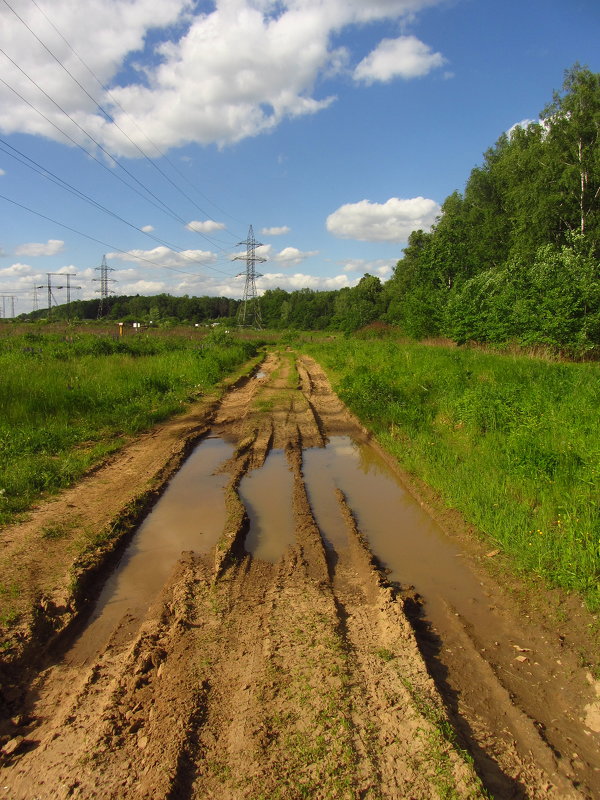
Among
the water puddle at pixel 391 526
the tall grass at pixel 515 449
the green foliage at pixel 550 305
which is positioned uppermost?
the green foliage at pixel 550 305

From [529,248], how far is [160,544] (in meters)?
29.3

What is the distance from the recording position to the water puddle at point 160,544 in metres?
3.95

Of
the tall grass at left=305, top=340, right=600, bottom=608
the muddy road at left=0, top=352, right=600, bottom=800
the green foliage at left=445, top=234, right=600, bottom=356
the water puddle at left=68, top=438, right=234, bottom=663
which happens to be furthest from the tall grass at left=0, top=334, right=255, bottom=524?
the green foliage at left=445, top=234, right=600, bottom=356

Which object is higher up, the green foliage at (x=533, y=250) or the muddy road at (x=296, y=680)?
the green foliage at (x=533, y=250)

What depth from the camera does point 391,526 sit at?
6.10m

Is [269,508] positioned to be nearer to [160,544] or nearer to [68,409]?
[160,544]

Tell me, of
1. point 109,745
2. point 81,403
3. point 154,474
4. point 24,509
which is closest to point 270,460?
point 154,474

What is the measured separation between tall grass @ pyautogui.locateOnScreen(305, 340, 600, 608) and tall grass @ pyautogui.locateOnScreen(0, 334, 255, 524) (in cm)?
525

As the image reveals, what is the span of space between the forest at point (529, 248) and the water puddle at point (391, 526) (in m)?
13.7

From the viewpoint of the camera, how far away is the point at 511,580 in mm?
4609

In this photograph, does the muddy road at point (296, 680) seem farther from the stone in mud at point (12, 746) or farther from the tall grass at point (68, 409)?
the tall grass at point (68, 409)

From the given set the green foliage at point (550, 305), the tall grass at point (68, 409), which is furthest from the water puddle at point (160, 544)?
the green foliage at point (550, 305)

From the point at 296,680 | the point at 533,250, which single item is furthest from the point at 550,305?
the point at 296,680

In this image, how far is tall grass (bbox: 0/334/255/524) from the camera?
678 cm
